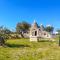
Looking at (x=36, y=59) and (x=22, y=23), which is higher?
(x=22, y=23)

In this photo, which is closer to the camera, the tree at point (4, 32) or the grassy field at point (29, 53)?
the grassy field at point (29, 53)

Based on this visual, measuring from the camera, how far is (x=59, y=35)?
2834 centimetres

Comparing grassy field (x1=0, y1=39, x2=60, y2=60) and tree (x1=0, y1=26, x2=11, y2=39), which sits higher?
tree (x1=0, y1=26, x2=11, y2=39)

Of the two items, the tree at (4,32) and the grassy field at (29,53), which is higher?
the tree at (4,32)

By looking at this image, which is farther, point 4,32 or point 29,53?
point 4,32

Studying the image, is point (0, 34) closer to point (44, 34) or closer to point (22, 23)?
point (44, 34)

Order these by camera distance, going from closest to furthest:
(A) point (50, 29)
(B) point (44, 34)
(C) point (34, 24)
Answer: (C) point (34, 24) < (B) point (44, 34) < (A) point (50, 29)

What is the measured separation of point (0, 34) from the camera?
26.9m

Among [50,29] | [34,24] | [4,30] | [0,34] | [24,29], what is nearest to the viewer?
[0,34]

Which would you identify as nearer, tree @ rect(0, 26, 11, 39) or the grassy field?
the grassy field

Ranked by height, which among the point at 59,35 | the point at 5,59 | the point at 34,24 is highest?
the point at 34,24

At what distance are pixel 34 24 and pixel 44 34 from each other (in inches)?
404

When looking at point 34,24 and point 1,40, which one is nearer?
point 1,40

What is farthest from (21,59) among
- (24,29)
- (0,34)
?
(24,29)
